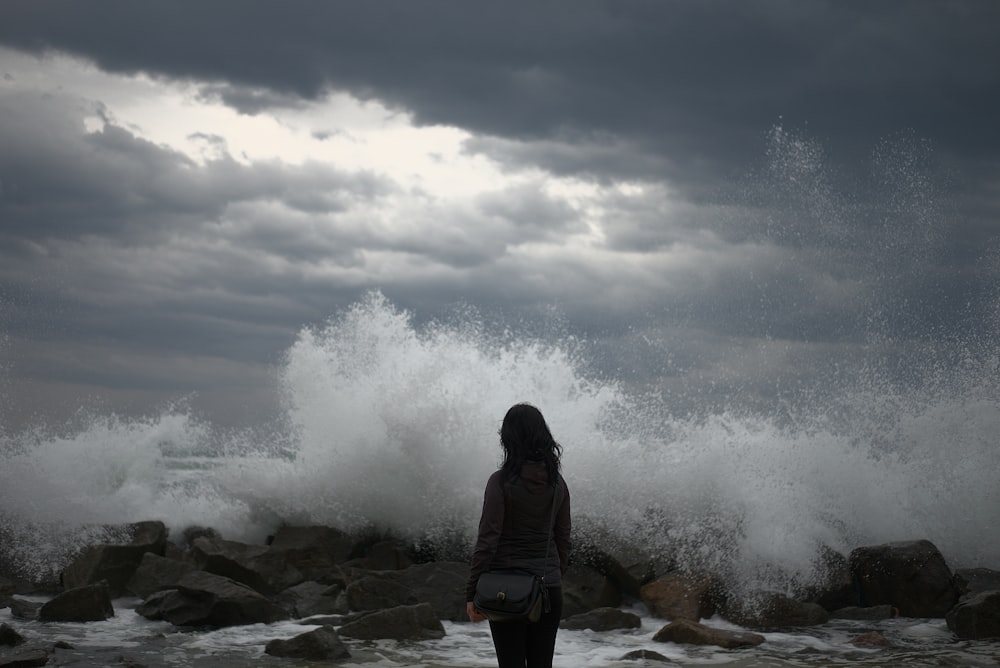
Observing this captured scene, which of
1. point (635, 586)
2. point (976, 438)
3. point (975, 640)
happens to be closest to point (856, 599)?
point (975, 640)

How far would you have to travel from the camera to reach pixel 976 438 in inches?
443

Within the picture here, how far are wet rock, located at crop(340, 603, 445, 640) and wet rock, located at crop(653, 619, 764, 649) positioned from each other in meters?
1.76

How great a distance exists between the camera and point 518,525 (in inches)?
146

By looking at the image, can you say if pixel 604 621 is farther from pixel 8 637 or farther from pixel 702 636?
pixel 8 637

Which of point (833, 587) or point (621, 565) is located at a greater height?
point (621, 565)

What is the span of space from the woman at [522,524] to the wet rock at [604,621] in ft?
12.7

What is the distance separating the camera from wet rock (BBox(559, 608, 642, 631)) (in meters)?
7.45

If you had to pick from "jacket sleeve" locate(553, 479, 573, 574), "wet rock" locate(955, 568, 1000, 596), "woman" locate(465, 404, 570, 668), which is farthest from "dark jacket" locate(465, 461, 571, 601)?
"wet rock" locate(955, 568, 1000, 596)

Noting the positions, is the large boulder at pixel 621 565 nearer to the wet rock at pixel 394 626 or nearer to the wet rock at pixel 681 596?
the wet rock at pixel 681 596

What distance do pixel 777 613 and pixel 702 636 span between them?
44.7 inches

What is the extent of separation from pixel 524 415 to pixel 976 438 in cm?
953

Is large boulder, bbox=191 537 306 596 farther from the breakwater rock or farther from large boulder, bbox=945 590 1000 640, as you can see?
large boulder, bbox=945 590 1000 640

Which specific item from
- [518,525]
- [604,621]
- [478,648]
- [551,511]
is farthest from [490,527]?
[604,621]

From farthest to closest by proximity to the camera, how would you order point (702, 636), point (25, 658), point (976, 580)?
point (976, 580) < point (702, 636) < point (25, 658)
